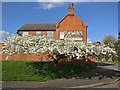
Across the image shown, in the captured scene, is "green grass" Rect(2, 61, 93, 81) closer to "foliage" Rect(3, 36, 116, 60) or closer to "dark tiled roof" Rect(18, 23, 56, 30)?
"foliage" Rect(3, 36, 116, 60)

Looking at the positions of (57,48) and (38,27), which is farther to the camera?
(38,27)

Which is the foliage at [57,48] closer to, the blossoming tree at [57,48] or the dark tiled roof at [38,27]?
the blossoming tree at [57,48]

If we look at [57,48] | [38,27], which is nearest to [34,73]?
[57,48]

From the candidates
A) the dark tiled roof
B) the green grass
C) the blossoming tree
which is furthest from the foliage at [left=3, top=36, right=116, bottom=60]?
the dark tiled roof

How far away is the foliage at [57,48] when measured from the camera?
1545 cm

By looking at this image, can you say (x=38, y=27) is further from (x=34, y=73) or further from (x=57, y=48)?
(x=57, y=48)

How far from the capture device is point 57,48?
15.3m

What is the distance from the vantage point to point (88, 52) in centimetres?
1559

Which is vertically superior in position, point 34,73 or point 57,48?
point 57,48

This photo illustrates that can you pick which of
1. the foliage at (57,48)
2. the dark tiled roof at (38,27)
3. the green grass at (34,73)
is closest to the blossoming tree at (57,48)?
the foliage at (57,48)

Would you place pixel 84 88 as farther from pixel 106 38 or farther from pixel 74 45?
pixel 106 38

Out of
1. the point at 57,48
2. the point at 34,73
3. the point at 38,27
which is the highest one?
the point at 38,27

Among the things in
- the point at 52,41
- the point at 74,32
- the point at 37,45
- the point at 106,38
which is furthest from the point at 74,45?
the point at 106,38

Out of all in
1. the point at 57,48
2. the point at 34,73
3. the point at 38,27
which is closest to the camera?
the point at 57,48
